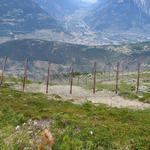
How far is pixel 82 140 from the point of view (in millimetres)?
32625

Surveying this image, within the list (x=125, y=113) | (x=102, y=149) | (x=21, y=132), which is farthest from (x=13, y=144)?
(x=125, y=113)

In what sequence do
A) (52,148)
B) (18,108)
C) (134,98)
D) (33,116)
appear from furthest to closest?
(134,98), (18,108), (33,116), (52,148)

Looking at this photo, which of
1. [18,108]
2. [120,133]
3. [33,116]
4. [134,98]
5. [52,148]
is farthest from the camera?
[134,98]

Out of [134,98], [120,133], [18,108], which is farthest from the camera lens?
[134,98]

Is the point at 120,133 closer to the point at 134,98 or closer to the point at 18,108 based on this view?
the point at 18,108

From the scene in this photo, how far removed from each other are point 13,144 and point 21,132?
173cm

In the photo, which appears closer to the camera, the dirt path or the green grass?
the green grass

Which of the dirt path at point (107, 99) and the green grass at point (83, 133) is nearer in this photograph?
the green grass at point (83, 133)

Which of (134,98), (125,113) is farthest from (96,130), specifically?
(134,98)

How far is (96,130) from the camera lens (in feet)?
112

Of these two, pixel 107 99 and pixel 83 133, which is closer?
pixel 83 133

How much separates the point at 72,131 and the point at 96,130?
5.72 feet

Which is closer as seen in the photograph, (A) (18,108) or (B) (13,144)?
(B) (13,144)

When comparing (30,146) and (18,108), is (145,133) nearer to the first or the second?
(30,146)
